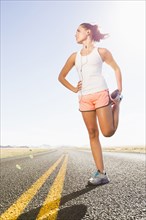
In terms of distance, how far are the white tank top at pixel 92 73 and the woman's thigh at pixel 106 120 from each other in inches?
11.4

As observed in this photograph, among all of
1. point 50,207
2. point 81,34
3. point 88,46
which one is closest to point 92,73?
point 88,46

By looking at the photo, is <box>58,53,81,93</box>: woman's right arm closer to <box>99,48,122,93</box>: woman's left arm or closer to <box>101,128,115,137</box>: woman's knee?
<box>99,48,122,93</box>: woman's left arm

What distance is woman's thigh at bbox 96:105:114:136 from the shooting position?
290cm

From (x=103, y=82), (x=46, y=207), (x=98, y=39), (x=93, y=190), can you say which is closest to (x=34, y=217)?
(x=46, y=207)

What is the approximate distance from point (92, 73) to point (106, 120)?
63cm

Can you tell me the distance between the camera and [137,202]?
277 centimetres

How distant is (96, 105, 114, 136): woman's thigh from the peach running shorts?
63 mm

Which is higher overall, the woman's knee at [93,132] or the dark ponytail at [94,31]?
the dark ponytail at [94,31]

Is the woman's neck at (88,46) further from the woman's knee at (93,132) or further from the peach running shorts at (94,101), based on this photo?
the woman's knee at (93,132)

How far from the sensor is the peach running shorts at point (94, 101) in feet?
9.83

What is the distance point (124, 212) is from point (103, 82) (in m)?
1.51

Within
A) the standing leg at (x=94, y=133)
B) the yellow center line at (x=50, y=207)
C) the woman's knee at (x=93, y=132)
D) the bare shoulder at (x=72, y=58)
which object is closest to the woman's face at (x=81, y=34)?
the bare shoulder at (x=72, y=58)

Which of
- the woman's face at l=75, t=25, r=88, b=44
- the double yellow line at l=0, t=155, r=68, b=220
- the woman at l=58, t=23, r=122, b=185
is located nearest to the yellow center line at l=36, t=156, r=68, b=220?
the double yellow line at l=0, t=155, r=68, b=220

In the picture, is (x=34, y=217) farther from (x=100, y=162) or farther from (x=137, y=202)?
(x=100, y=162)
